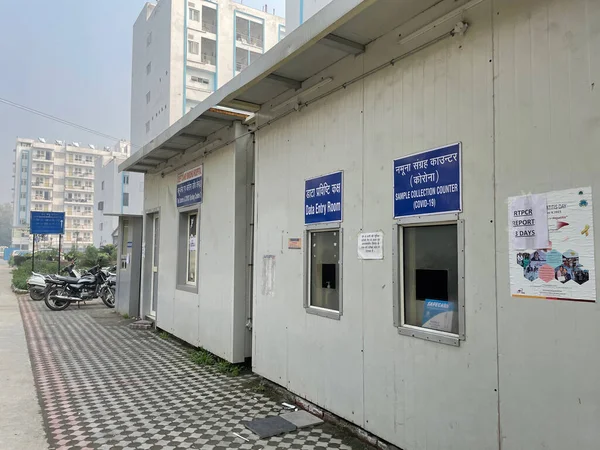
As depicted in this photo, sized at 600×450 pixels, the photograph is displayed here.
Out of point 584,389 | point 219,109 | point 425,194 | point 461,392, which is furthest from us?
point 219,109

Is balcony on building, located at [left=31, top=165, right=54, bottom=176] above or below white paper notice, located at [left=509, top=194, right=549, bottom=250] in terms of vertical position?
above

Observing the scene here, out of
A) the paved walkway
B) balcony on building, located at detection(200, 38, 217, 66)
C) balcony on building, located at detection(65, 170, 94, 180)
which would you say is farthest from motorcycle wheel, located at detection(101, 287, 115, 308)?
balcony on building, located at detection(65, 170, 94, 180)

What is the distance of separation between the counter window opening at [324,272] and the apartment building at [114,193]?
117 feet

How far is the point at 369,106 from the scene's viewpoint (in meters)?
3.77

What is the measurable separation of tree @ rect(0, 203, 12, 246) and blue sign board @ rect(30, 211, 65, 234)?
9438cm

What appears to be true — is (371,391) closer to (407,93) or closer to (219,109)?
(407,93)

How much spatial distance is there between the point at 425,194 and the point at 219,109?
11.0 ft

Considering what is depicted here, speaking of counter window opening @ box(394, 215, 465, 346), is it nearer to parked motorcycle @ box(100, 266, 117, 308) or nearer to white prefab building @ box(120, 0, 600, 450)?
white prefab building @ box(120, 0, 600, 450)

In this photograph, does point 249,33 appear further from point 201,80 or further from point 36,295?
point 36,295

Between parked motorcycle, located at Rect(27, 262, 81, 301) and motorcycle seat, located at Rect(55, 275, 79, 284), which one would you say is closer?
motorcycle seat, located at Rect(55, 275, 79, 284)

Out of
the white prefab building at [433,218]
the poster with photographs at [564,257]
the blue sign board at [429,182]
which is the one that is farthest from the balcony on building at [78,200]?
the poster with photographs at [564,257]

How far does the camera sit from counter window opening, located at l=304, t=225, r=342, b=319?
163 inches

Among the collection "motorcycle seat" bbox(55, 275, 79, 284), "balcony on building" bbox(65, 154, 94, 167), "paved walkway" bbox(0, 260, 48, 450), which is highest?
"balcony on building" bbox(65, 154, 94, 167)

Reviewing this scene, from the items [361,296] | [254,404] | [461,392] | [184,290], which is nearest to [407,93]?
[361,296]
